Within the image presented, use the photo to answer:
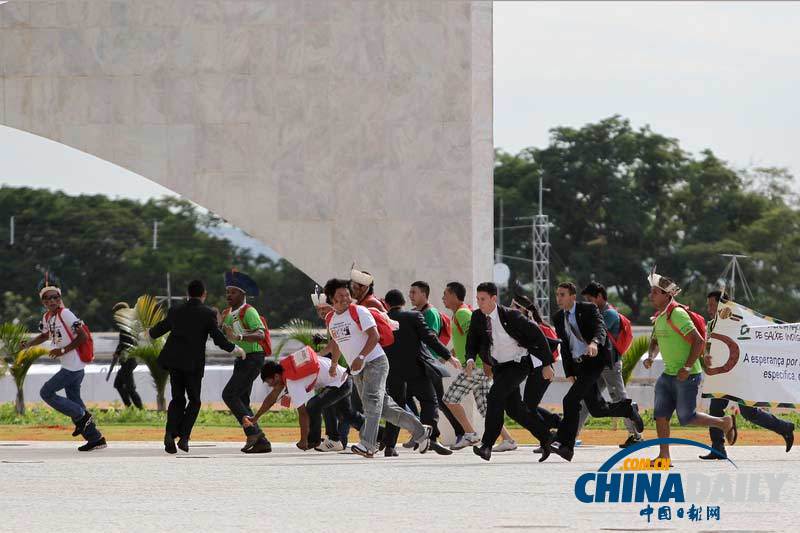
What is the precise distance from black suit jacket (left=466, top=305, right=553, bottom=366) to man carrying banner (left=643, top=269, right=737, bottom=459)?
963mm

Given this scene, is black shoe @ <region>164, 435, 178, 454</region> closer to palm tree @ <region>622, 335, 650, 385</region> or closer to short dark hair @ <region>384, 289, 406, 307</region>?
short dark hair @ <region>384, 289, 406, 307</region>

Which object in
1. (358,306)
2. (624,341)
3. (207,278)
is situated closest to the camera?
(358,306)

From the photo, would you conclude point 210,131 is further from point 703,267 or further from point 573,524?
point 703,267

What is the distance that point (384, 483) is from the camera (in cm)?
984

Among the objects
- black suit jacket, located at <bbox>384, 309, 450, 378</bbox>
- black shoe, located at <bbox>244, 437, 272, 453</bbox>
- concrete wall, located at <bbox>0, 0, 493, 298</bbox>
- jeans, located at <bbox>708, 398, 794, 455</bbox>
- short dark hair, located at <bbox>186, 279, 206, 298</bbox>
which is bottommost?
black shoe, located at <bbox>244, 437, 272, 453</bbox>

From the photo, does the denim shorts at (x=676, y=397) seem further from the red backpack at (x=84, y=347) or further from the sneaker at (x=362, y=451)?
the red backpack at (x=84, y=347)

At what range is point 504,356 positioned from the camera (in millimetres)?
11961

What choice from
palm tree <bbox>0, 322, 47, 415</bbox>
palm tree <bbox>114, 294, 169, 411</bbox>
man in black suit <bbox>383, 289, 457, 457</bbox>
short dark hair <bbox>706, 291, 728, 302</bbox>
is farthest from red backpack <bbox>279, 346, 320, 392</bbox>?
palm tree <bbox>0, 322, 47, 415</bbox>

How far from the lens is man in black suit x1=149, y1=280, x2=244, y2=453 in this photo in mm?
12766

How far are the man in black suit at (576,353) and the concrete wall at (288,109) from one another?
332 centimetres

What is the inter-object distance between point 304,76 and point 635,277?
47.4 m

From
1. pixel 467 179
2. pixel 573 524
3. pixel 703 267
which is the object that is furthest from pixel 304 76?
pixel 703 267

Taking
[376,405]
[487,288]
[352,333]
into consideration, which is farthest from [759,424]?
[352,333]

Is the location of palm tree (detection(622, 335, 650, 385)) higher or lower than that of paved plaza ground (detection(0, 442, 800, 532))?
higher
